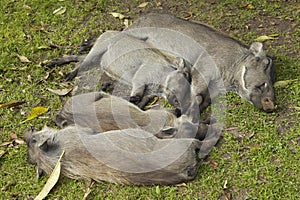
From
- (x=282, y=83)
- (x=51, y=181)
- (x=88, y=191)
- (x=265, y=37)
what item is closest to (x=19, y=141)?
(x=51, y=181)

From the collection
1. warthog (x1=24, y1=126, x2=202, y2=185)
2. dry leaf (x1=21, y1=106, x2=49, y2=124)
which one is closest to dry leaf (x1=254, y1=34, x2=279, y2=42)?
warthog (x1=24, y1=126, x2=202, y2=185)

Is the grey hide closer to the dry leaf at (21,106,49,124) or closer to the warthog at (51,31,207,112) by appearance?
the warthog at (51,31,207,112)

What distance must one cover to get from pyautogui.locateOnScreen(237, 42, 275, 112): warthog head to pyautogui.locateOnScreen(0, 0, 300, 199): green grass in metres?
0.09

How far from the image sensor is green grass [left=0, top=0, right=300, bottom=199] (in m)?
3.78

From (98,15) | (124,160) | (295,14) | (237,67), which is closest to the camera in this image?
(124,160)

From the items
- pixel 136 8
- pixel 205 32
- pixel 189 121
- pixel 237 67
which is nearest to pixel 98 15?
pixel 136 8

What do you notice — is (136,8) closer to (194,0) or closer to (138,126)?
(194,0)

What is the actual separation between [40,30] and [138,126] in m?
2.61

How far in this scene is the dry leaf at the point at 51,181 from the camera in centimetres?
388

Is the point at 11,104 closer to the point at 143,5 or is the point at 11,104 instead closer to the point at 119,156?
the point at 119,156

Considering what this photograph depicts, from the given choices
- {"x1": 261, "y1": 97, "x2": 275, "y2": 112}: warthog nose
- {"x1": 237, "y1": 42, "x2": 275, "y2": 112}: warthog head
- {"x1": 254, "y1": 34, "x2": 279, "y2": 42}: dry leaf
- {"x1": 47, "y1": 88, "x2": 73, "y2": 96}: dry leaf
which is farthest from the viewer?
{"x1": 254, "y1": 34, "x2": 279, "y2": 42}: dry leaf

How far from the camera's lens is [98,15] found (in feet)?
20.7

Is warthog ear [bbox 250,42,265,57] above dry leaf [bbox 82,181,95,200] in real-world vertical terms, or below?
above

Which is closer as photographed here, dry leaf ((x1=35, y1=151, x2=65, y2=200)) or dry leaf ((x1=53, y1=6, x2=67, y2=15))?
dry leaf ((x1=35, y1=151, x2=65, y2=200))
